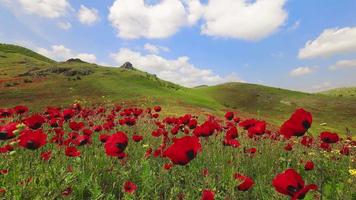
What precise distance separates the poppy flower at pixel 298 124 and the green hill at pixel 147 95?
25.9 metres

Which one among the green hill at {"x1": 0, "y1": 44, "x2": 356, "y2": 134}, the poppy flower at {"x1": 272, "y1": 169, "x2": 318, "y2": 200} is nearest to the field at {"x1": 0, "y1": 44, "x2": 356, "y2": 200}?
the poppy flower at {"x1": 272, "y1": 169, "x2": 318, "y2": 200}

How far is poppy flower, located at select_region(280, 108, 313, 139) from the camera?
3.62 metres

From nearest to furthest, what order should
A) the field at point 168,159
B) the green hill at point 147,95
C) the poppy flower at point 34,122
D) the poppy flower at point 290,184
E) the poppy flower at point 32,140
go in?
the poppy flower at point 290,184 → the field at point 168,159 → the poppy flower at point 32,140 → the poppy flower at point 34,122 → the green hill at point 147,95

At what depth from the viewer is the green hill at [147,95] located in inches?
1582

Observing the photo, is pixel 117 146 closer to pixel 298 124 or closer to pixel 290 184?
pixel 298 124

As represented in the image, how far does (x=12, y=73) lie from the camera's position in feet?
220

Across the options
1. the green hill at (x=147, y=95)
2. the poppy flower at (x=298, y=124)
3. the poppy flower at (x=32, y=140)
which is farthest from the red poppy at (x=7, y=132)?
the green hill at (x=147, y=95)

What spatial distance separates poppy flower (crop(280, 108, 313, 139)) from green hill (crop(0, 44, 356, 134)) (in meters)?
25.9

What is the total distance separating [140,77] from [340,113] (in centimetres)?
3156

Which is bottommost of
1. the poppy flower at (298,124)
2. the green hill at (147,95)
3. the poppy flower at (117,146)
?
the green hill at (147,95)

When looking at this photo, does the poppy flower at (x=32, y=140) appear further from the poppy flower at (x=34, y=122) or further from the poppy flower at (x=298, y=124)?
the poppy flower at (x=298, y=124)

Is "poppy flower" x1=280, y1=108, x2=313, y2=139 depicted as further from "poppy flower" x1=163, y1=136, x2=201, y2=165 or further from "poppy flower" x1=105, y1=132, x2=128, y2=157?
"poppy flower" x1=105, y1=132, x2=128, y2=157

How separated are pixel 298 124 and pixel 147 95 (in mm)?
40639

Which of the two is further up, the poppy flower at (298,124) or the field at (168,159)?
the poppy flower at (298,124)
